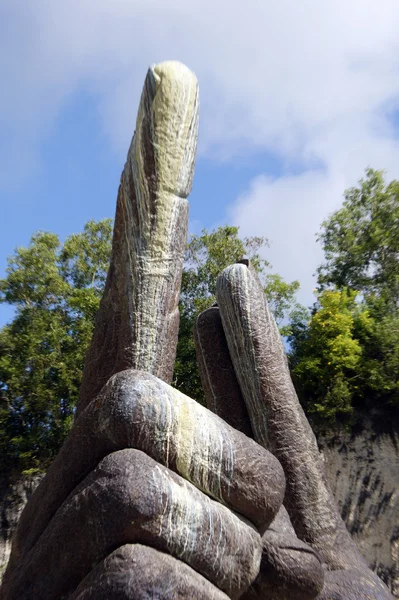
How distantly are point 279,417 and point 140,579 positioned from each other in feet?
6.81

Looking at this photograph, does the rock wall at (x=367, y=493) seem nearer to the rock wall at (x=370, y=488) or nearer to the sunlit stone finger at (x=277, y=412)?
the rock wall at (x=370, y=488)

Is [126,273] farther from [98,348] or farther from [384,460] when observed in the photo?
[384,460]

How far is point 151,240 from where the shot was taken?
12.5ft

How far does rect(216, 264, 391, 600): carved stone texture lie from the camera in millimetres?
4016

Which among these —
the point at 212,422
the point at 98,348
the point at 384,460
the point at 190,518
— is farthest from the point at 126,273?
the point at 384,460

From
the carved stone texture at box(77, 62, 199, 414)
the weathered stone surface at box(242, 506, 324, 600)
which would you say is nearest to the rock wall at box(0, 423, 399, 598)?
the weathered stone surface at box(242, 506, 324, 600)

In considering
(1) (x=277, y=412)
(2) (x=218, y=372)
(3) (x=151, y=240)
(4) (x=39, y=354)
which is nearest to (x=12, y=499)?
(4) (x=39, y=354)

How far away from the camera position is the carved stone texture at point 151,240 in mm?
3721

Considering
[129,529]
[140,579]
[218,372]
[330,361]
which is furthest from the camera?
[330,361]

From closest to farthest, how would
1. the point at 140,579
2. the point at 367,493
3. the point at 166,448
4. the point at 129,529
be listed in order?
the point at 140,579 < the point at 129,529 < the point at 166,448 < the point at 367,493

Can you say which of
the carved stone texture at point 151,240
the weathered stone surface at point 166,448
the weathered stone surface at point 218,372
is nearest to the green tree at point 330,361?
the weathered stone surface at point 218,372

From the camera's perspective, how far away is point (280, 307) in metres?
15.1

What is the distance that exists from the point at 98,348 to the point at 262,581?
1617mm

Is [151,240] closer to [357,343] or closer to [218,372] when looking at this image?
[218,372]
